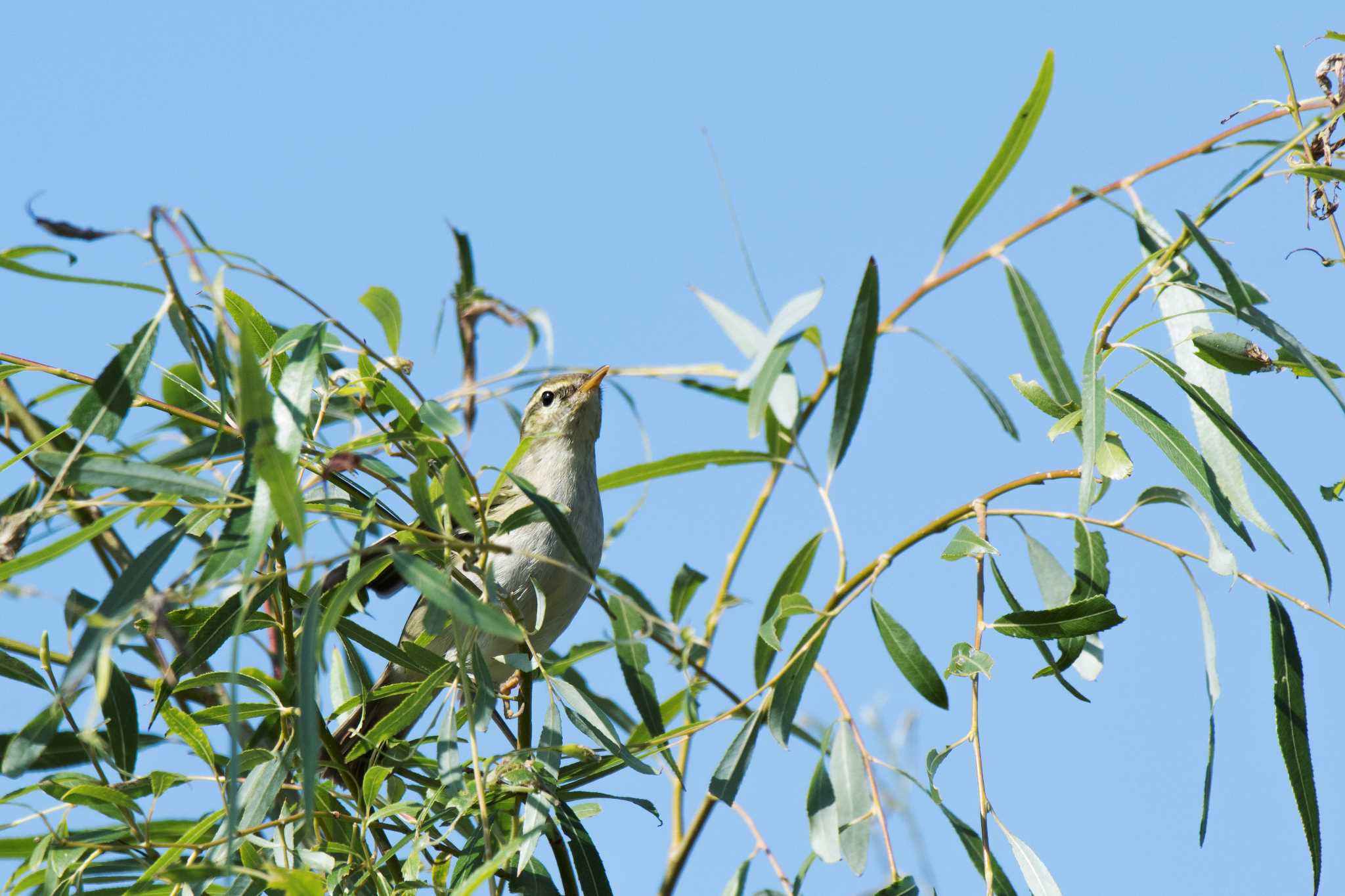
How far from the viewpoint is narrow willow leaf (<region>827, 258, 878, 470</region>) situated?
6.36 feet

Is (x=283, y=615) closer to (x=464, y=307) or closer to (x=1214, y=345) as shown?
(x=464, y=307)

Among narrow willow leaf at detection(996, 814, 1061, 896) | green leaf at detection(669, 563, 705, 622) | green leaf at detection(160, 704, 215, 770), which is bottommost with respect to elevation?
narrow willow leaf at detection(996, 814, 1061, 896)

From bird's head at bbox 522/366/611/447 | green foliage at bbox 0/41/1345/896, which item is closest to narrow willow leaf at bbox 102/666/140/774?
green foliage at bbox 0/41/1345/896

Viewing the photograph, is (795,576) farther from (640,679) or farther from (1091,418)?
(1091,418)

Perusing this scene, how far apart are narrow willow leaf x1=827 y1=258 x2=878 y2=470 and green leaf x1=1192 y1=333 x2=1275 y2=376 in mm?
571

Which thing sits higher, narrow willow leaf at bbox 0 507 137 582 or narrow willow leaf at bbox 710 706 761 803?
narrow willow leaf at bbox 0 507 137 582

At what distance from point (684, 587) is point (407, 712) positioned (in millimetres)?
1022

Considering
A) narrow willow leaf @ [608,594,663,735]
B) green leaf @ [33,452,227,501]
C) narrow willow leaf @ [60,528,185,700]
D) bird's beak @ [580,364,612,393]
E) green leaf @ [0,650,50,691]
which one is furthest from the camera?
bird's beak @ [580,364,612,393]

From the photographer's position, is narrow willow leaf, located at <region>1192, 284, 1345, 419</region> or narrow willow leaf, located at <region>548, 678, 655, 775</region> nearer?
narrow willow leaf, located at <region>1192, 284, 1345, 419</region>

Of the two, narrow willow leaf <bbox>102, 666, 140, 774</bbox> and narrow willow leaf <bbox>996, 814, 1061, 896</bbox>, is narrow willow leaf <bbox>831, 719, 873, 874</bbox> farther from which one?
narrow willow leaf <bbox>102, 666, 140, 774</bbox>

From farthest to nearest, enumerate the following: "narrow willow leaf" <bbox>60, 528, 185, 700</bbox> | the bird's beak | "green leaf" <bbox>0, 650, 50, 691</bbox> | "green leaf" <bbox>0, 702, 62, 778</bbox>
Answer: the bird's beak < "green leaf" <bbox>0, 650, 50, 691</bbox> < "green leaf" <bbox>0, 702, 62, 778</bbox> < "narrow willow leaf" <bbox>60, 528, 185, 700</bbox>

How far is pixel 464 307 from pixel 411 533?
1.33m

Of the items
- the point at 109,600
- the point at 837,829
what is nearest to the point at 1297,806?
the point at 837,829

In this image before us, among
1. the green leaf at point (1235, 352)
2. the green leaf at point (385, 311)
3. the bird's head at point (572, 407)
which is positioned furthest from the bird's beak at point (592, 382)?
the green leaf at point (1235, 352)
